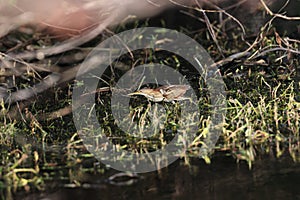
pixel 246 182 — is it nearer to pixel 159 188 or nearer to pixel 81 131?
pixel 159 188

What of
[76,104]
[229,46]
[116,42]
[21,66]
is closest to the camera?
[76,104]

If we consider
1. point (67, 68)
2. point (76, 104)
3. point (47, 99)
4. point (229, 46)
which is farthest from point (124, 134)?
point (229, 46)

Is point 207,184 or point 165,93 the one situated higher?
point 165,93

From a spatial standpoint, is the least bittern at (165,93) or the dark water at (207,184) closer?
the dark water at (207,184)

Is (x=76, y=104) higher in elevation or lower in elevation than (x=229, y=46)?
lower

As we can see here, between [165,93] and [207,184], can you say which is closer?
[207,184]
